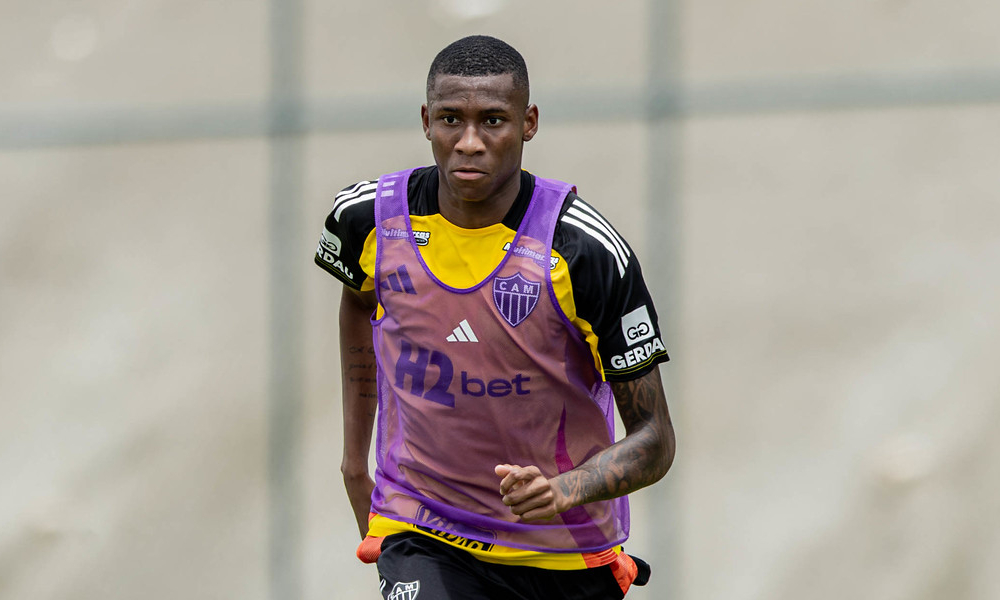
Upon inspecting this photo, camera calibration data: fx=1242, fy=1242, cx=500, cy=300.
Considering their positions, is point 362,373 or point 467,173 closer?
point 467,173

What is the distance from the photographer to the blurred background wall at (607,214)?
4.69 metres

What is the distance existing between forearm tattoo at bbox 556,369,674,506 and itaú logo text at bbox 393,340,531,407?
252mm

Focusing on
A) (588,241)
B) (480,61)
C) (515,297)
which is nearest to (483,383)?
(515,297)

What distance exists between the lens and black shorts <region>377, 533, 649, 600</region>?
9.66 ft

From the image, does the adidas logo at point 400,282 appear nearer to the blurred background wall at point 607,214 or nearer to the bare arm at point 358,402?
the bare arm at point 358,402

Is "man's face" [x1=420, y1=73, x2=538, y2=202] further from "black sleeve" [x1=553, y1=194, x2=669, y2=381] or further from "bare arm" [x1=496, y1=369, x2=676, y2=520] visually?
"bare arm" [x1=496, y1=369, x2=676, y2=520]

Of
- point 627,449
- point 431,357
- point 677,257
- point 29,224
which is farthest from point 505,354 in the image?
point 29,224

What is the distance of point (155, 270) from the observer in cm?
524

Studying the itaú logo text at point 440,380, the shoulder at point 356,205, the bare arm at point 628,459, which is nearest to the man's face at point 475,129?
the shoulder at point 356,205

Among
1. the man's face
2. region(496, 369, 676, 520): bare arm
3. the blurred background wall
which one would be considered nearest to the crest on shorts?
region(496, 369, 676, 520): bare arm

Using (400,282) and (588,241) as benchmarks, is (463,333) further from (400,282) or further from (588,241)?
(588,241)

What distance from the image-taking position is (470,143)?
2.90 m

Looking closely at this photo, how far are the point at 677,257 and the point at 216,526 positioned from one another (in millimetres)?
2207

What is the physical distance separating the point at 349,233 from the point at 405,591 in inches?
36.4
